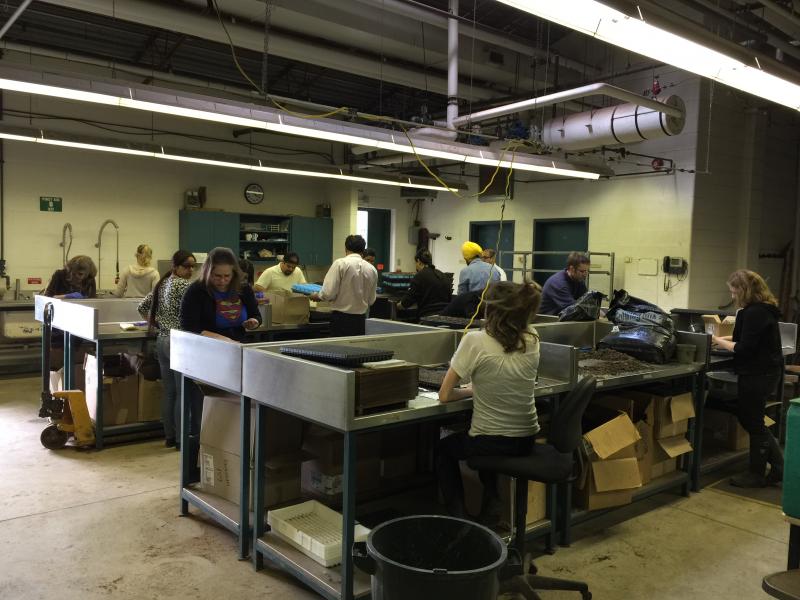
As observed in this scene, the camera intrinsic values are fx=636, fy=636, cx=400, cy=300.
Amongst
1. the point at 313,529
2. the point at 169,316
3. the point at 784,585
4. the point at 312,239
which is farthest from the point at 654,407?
the point at 312,239

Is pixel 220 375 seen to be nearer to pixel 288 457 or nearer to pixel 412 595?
pixel 288 457

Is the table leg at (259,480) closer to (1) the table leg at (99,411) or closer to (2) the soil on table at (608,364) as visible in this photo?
(2) the soil on table at (608,364)

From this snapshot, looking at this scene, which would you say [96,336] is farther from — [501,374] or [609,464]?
[609,464]

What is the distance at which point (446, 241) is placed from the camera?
33.9 feet

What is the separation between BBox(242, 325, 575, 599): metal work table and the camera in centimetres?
212

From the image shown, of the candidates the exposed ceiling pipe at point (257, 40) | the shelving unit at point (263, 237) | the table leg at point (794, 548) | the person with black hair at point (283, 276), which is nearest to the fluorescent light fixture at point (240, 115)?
the exposed ceiling pipe at point (257, 40)

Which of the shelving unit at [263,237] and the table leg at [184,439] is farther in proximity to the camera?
the shelving unit at [263,237]

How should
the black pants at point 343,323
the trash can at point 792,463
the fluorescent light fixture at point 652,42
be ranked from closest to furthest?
the trash can at point 792,463 < the fluorescent light fixture at point 652,42 < the black pants at point 343,323

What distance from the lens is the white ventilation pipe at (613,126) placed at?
5129 mm

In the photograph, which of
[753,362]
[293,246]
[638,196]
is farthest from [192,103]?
[638,196]

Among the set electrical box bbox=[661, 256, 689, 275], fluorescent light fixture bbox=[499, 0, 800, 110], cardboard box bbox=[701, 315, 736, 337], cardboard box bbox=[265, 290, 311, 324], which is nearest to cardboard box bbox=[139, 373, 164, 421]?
cardboard box bbox=[265, 290, 311, 324]

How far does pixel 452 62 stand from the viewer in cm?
532

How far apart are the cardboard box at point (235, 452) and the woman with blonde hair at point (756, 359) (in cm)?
253

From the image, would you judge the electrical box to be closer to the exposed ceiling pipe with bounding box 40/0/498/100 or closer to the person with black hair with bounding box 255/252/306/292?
the exposed ceiling pipe with bounding box 40/0/498/100
